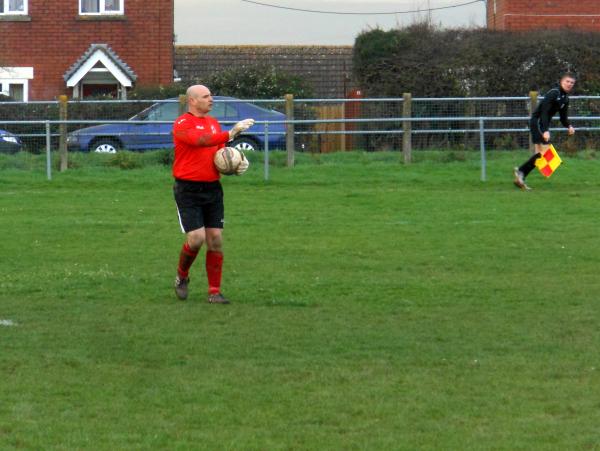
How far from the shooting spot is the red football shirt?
34.4 feet

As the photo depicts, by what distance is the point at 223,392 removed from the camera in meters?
7.57

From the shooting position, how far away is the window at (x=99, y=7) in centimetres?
3719

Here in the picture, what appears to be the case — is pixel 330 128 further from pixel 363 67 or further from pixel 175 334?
pixel 175 334

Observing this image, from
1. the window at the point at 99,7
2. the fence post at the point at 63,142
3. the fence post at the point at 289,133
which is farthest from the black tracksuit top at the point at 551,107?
the window at the point at 99,7

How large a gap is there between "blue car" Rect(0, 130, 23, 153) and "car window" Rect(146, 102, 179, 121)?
260 centimetres

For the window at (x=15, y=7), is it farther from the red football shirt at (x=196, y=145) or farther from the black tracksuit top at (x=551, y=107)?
the red football shirt at (x=196, y=145)

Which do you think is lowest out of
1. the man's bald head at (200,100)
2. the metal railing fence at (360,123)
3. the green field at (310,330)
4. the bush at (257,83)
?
the green field at (310,330)

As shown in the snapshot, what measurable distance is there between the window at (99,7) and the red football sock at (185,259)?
27184 millimetres

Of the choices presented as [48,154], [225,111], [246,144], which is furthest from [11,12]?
[48,154]

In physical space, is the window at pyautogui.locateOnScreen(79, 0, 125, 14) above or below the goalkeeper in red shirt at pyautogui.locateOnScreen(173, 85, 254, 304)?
above

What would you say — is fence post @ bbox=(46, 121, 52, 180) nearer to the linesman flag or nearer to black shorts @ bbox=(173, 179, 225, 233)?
the linesman flag

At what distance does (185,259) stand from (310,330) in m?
1.83

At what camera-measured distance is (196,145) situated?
10523mm

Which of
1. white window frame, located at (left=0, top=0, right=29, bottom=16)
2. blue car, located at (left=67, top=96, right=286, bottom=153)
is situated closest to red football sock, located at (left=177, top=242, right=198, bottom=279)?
blue car, located at (left=67, top=96, right=286, bottom=153)
